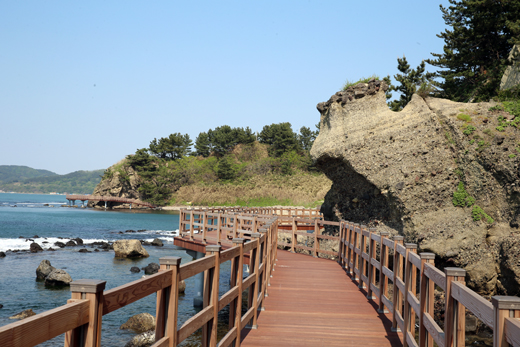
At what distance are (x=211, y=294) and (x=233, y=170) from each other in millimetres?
73751

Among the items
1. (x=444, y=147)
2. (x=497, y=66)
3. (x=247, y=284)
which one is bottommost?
(x=247, y=284)

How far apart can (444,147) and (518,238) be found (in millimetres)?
3541

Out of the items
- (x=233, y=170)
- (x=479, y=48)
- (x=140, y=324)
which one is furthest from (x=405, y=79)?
(x=233, y=170)

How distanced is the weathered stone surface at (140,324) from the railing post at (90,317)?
413 inches

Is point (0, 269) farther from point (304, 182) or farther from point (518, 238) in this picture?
point (304, 182)

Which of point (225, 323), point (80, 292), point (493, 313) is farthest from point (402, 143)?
point (80, 292)

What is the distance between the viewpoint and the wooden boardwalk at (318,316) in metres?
5.56

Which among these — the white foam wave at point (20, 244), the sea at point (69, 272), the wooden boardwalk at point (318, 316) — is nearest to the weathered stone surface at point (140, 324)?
the sea at point (69, 272)

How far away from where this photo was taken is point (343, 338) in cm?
566

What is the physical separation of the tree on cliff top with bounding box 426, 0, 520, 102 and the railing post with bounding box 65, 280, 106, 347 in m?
17.8

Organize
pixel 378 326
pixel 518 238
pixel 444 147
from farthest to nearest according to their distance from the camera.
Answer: pixel 444 147 → pixel 518 238 → pixel 378 326

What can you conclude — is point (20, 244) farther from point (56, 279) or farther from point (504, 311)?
point (504, 311)

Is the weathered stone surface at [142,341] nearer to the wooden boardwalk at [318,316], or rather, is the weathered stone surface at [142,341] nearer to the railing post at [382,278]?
the wooden boardwalk at [318,316]

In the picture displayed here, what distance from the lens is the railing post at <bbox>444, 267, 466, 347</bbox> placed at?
3.30 meters
